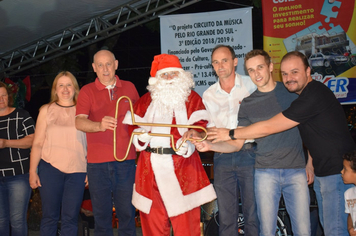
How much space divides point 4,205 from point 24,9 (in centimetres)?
266

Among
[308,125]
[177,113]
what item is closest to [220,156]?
[177,113]

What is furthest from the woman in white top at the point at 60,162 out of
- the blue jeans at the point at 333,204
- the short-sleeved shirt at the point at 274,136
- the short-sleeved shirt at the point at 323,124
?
the blue jeans at the point at 333,204

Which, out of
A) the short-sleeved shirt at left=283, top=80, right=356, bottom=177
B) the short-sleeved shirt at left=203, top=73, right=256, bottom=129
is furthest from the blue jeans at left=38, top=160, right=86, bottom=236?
the short-sleeved shirt at left=283, top=80, right=356, bottom=177

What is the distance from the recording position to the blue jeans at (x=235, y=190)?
311 cm

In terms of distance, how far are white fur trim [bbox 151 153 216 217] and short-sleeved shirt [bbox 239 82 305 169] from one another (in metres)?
0.55

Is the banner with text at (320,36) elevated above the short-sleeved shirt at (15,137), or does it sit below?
above

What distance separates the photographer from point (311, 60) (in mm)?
5367

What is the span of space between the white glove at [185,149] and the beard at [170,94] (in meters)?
0.29

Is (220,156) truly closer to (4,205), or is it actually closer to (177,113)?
(177,113)

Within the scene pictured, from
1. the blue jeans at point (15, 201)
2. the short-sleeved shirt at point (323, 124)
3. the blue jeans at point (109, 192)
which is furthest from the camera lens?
the blue jeans at point (15, 201)

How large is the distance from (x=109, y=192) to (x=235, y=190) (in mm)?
1093

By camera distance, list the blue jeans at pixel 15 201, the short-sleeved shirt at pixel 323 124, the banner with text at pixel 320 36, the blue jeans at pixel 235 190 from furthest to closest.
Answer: the banner with text at pixel 320 36
the blue jeans at pixel 15 201
the blue jeans at pixel 235 190
the short-sleeved shirt at pixel 323 124

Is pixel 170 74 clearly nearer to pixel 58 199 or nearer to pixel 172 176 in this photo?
pixel 172 176

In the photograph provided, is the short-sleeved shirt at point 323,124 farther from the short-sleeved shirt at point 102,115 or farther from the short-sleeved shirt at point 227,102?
the short-sleeved shirt at point 102,115
